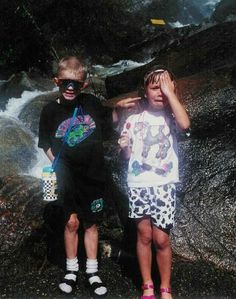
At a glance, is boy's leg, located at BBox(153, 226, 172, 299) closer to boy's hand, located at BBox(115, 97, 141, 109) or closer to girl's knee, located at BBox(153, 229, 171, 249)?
girl's knee, located at BBox(153, 229, 171, 249)

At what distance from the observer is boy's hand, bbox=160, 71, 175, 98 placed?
376 centimetres

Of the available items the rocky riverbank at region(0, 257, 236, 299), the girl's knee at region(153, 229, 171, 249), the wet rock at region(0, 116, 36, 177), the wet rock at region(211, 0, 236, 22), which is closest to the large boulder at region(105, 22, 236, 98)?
the wet rock at region(0, 116, 36, 177)

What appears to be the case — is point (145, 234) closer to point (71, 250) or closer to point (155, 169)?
point (155, 169)

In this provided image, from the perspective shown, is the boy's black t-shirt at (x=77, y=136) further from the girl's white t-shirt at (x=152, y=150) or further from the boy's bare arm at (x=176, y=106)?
the boy's bare arm at (x=176, y=106)

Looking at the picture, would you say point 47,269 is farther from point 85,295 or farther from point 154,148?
point 154,148

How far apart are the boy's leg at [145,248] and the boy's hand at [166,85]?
103cm

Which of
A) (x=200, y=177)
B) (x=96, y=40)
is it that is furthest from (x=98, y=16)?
(x=200, y=177)

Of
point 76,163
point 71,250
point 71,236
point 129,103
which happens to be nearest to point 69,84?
point 129,103

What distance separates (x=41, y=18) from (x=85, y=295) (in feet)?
50.3

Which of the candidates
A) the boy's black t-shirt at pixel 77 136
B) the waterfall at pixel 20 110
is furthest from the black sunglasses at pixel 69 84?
the waterfall at pixel 20 110

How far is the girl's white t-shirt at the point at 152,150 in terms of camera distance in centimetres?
384

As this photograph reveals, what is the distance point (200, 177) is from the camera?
494 centimetres

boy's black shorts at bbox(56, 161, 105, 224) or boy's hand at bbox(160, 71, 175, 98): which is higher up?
boy's hand at bbox(160, 71, 175, 98)

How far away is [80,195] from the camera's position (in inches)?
166
